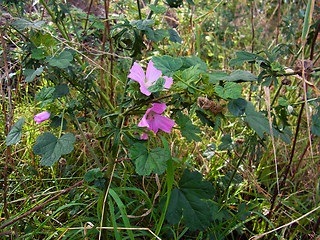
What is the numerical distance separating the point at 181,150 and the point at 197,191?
1.75 feet

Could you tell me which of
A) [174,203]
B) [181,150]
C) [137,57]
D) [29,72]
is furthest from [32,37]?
[181,150]

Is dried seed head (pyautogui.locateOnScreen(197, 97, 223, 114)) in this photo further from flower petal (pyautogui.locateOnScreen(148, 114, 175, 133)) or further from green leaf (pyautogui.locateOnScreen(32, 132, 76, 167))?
green leaf (pyautogui.locateOnScreen(32, 132, 76, 167))

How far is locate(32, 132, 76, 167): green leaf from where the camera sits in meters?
0.75

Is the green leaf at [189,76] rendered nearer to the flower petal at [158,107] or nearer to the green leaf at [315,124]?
the flower petal at [158,107]

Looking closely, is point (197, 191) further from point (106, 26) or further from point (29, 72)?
point (106, 26)

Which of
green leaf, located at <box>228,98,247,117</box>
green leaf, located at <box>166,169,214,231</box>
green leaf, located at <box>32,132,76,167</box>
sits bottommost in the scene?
green leaf, located at <box>166,169,214,231</box>

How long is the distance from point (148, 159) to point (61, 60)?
42 centimetres

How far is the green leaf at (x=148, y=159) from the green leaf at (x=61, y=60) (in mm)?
334

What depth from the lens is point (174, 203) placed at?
3.04ft

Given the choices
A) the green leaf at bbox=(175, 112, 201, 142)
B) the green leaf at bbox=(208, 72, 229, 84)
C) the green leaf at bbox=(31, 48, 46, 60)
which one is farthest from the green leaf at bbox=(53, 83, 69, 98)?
the green leaf at bbox=(208, 72, 229, 84)

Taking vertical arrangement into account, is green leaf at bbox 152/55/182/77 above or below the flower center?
above

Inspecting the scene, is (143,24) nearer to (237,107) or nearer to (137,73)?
(137,73)

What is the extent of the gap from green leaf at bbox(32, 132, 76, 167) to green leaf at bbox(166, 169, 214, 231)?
0.42 meters

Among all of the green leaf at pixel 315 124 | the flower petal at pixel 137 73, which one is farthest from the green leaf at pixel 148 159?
the green leaf at pixel 315 124
